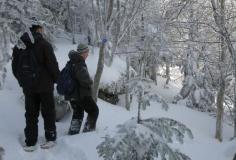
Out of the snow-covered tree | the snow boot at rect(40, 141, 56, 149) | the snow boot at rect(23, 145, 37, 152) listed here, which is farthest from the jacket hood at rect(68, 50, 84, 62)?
the snow-covered tree

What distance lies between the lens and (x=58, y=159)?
6.26 m

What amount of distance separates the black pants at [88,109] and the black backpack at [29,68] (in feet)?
3.06

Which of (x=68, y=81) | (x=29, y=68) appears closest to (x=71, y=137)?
(x=68, y=81)

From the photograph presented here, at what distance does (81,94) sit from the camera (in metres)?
7.04

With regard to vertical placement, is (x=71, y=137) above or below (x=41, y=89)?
below

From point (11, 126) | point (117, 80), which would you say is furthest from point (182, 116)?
point (11, 126)

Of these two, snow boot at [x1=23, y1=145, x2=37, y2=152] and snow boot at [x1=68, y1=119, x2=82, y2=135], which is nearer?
snow boot at [x1=23, y1=145, x2=37, y2=152]

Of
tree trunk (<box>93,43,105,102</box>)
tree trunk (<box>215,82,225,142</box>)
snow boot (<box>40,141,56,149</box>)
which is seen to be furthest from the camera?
tree trunk (<box>215,82,225,142</box>)

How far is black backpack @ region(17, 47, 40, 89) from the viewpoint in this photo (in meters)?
6.52

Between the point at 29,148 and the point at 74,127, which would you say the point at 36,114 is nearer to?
the point at 29,148

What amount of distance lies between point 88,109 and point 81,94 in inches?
12.8

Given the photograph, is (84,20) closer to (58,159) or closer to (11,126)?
(11,126)

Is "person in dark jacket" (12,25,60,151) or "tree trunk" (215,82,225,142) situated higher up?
"person in dark jacket" (12,25,60,151)

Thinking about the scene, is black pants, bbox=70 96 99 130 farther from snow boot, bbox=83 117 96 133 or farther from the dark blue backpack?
the dark blue backpack
